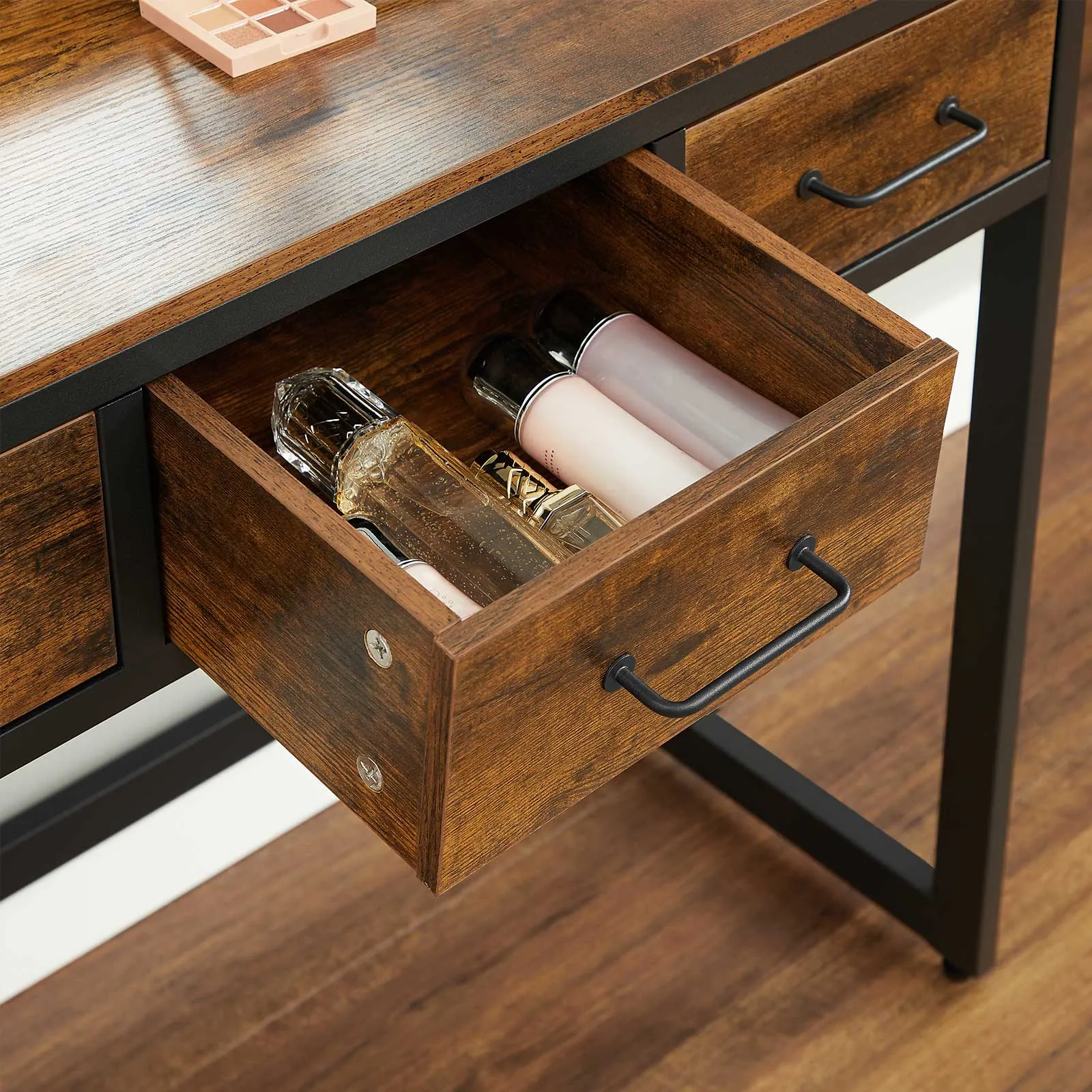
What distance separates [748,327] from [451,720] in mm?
278

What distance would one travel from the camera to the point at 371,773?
2.08 ft

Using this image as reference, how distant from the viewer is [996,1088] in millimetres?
1301

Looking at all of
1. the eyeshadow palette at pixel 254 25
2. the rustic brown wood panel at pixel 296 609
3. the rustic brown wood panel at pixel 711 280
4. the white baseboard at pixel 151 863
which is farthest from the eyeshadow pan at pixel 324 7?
the white baseboard at pixel 151 863

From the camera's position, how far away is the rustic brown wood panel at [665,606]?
1.89 ft

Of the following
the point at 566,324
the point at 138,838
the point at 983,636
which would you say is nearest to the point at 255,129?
the point at 566,324

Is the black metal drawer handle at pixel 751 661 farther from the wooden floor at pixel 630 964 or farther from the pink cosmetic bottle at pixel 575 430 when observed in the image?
the wooden floor at pixel 630 964

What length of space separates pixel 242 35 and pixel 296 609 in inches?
12.2

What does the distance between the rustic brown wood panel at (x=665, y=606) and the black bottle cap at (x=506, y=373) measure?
0.16m

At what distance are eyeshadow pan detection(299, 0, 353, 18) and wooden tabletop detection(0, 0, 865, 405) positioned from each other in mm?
19

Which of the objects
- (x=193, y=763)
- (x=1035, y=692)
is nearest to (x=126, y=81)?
(x=193, y=763)

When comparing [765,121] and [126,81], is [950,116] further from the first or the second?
[126,81]

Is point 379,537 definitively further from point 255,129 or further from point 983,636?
point 983,636

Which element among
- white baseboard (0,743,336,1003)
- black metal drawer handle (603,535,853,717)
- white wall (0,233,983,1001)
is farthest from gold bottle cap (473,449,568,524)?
white baseboard (0,743,336,1003)

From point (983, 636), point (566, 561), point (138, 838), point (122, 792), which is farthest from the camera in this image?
point (138, 838)
